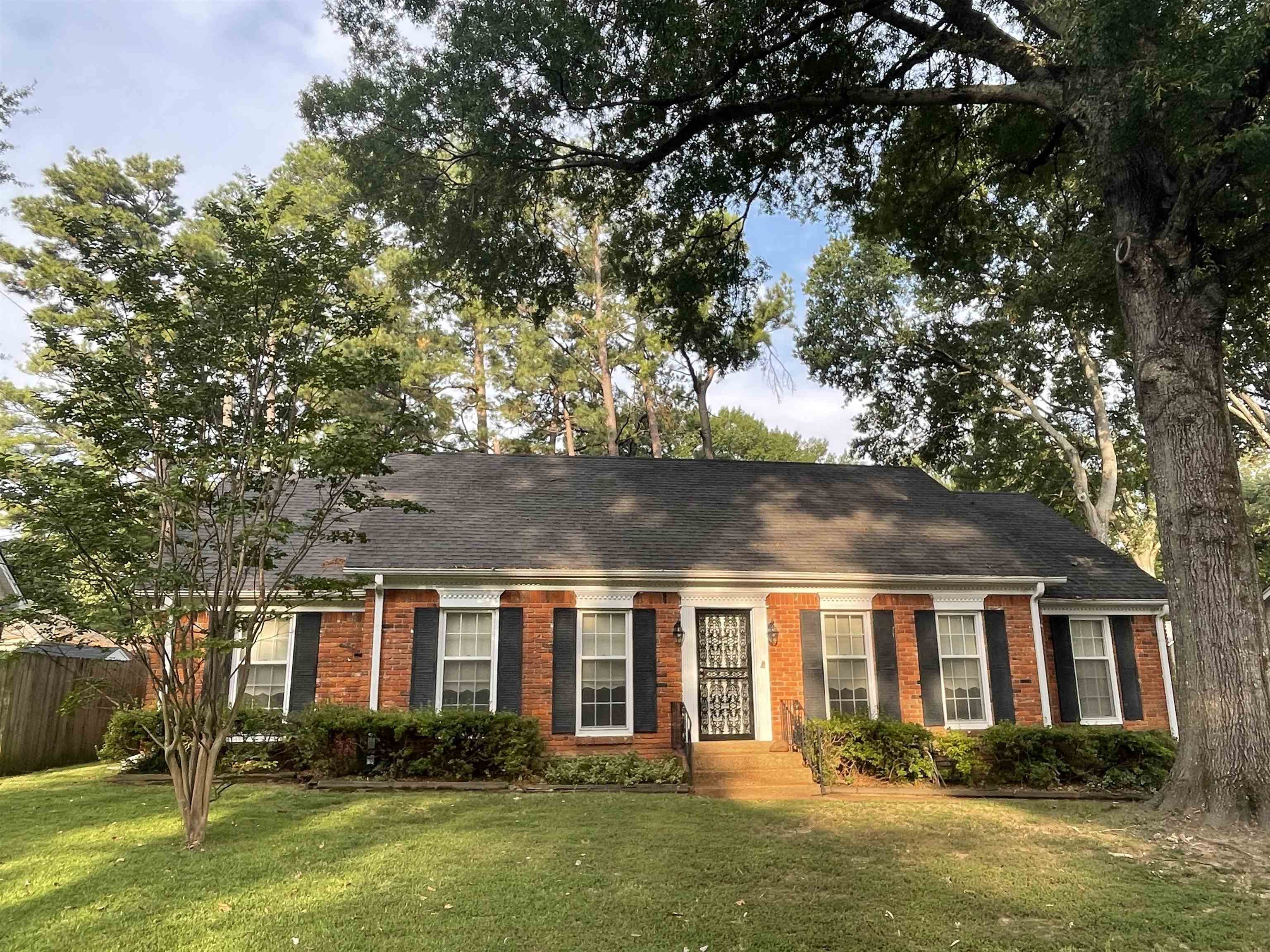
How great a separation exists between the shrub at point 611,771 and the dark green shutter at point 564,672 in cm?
80

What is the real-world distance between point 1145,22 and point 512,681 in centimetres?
1106

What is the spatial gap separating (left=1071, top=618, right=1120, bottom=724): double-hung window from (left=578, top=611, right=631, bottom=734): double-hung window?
26.3 ft

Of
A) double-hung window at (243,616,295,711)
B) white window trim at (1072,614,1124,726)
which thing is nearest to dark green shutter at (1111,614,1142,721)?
white window trim at (1072,614,1124,726)

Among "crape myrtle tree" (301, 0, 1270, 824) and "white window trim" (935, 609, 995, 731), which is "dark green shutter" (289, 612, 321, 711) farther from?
"white window trim" (935, 609, 995, 731)

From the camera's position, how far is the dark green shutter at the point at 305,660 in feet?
39.1

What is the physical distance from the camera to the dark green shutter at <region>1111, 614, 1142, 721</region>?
Answer: 13.2 metres

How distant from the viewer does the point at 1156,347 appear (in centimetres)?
Result: 792

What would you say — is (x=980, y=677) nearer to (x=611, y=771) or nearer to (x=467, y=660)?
(x=611, y=771)

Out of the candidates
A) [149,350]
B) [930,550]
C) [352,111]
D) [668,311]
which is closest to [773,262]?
[668,311]

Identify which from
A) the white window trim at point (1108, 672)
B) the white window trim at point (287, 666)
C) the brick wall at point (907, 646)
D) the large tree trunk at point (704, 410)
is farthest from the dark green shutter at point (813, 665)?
the large tree trunk at point (704, 410)

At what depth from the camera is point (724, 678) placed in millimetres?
12250

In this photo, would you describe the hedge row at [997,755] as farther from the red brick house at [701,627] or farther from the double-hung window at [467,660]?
the double-hung window at [467,660]

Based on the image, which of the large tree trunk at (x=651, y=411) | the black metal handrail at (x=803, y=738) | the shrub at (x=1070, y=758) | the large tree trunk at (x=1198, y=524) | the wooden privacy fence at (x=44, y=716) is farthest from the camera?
the large tree trunk at (x=651, y=411)

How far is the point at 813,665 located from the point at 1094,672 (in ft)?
17.7
